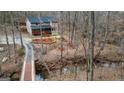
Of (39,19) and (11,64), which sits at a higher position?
(39,19)

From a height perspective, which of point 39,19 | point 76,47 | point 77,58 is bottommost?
point 77,58

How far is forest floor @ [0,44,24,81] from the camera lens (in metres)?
3.50

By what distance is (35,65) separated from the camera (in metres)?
3.50

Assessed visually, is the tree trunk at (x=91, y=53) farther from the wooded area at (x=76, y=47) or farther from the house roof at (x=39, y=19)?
the house roof at (x=39, y=19)

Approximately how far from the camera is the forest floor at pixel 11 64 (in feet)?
11.5

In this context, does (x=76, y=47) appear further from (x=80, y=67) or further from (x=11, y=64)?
(x=11, y=64)

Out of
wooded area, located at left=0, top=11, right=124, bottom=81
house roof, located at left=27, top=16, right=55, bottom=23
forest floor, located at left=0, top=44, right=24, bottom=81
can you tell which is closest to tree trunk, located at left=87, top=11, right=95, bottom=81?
wooded area, located at left=0, top=11, right=124, bottom=81

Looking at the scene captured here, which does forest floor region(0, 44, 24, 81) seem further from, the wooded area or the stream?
the stream

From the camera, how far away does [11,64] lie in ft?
11.5

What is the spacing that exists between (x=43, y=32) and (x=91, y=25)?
533 millimetres

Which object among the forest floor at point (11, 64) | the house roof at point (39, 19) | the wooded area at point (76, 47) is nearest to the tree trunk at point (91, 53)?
the wooded area at point (76, 47)

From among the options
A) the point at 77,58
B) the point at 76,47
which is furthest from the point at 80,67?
the point at 76,47

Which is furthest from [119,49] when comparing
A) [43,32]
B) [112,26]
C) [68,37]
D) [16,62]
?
[16,62]
